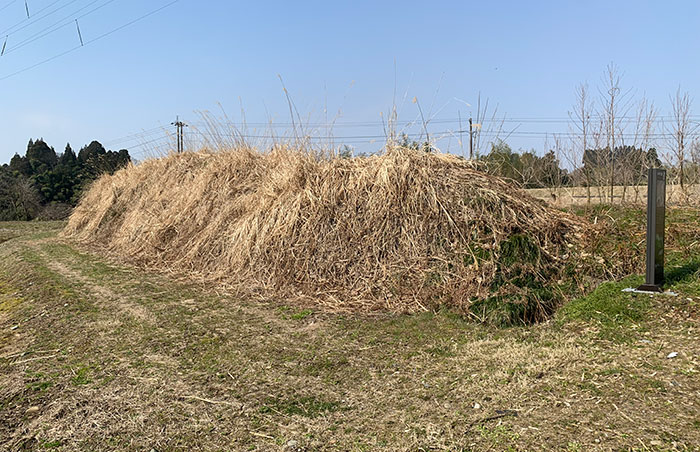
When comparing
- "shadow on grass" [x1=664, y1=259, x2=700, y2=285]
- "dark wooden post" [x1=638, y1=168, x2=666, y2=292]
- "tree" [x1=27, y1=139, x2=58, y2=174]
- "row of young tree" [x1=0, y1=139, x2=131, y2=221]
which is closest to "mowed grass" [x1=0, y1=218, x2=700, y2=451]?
"shadow on grass" [x1=664, y1=259, x2=700, y2=285]

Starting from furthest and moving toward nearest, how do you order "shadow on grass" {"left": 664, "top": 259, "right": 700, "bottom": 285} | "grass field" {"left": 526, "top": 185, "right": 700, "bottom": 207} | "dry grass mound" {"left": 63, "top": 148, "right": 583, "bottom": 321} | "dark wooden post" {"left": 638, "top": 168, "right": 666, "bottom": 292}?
"grass field" {"left": 526, "top": 185, "right": 700, "bottom": 207} < "dry grass mound" {"left": 63, "top": 148, "right": 583, "bottom": 321} < "shadow on grass" {"left": 664, "top": 259, "right": 700, "bottom": 285} < "dark wooden post" {"left": 638, "top": 168, "right": 666, "bottom": 292}

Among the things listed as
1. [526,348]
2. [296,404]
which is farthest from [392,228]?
[296,404]

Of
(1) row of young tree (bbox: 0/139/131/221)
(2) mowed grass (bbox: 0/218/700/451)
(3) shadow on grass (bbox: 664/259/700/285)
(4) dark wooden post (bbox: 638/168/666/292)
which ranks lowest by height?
(2) mowed grass (bbox: 0/218/700/451)

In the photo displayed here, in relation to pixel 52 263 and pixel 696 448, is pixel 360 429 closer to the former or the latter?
pixel 696 448

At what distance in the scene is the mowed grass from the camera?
7.63ft

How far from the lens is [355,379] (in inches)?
120

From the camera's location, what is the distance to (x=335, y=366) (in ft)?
10.8

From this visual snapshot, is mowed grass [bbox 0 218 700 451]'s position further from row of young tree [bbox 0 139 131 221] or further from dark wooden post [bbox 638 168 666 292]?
row of young tree [bbox 0 139 131 221]

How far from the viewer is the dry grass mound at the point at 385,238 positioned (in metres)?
4.65

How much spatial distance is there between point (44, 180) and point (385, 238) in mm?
27950

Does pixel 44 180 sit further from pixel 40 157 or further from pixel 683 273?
pixel 683 273

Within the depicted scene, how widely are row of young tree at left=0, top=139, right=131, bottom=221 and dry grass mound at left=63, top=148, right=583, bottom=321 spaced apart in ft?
52.8

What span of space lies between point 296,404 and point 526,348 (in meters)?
1.72

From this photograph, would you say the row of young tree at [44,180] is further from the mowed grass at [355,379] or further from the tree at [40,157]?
the mowed grass at [355,379]
